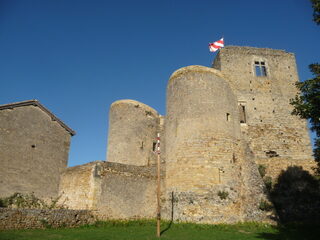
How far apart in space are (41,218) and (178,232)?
6.58 meters

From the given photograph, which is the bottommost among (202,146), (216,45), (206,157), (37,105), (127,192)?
(127,192)

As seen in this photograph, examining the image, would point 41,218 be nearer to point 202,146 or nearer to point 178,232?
point 178,232

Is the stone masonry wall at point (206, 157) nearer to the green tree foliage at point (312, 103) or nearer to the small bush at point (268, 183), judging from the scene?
the small bush at point (268, 183)

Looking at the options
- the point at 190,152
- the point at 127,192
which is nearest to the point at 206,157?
the point at 190,152

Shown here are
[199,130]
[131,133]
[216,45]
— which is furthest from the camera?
[131,133]

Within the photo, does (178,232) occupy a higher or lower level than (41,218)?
lower

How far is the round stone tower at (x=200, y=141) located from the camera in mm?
15578

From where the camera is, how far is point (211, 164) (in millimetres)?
16062

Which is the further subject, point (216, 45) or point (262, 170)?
point (216, 45)

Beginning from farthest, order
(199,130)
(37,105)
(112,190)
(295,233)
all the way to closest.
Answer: (37,105) < (199,130) < (112,190) < (295,233)

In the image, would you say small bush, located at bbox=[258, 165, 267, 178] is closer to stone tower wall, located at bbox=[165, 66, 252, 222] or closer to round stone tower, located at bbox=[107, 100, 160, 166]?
stone tower wall, located at bbox=[165, 66, 252, 222]

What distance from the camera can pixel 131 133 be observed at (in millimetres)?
23984

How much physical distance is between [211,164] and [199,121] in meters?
2.66

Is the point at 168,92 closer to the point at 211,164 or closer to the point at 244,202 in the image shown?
the point at 211,164
